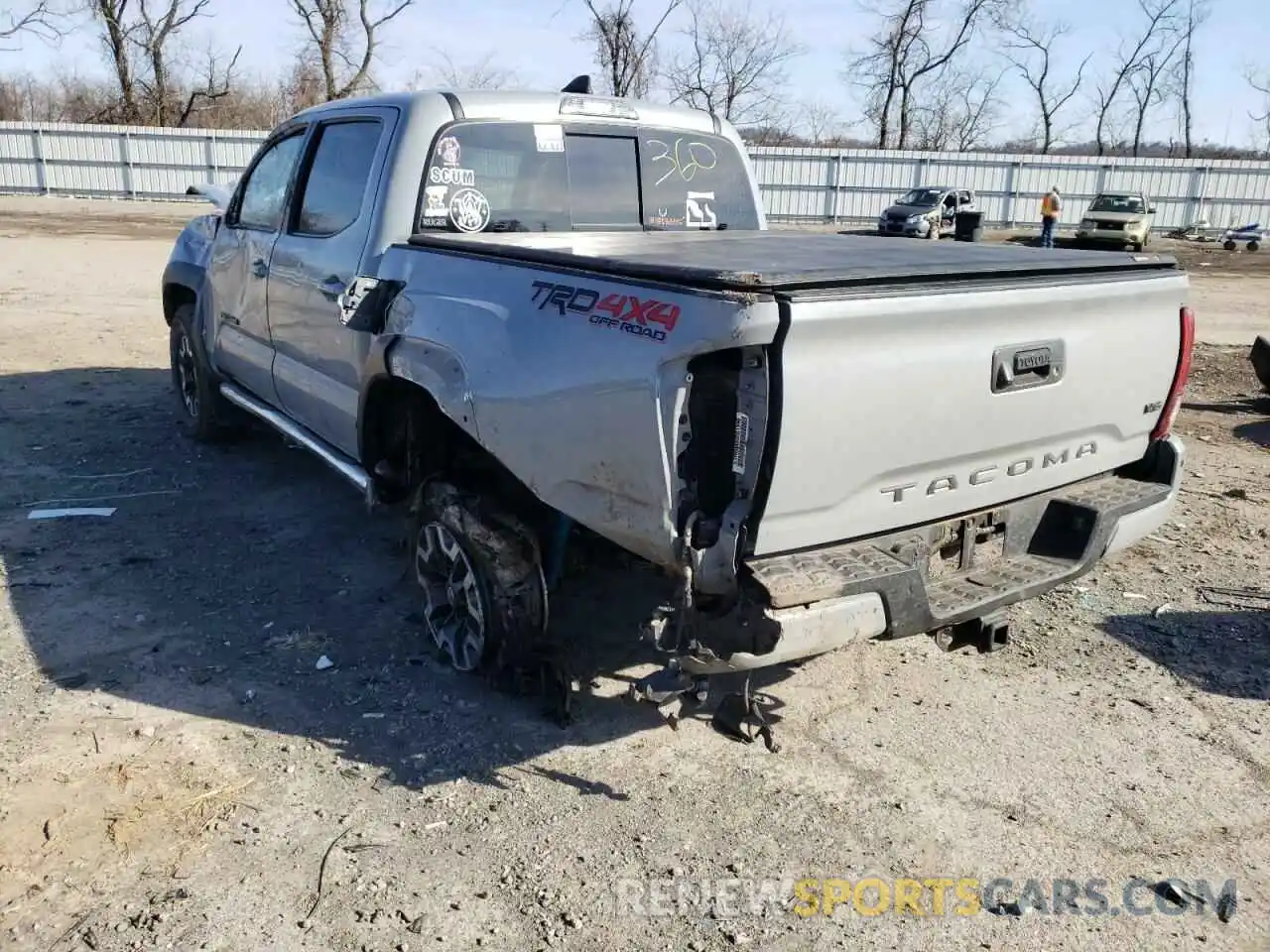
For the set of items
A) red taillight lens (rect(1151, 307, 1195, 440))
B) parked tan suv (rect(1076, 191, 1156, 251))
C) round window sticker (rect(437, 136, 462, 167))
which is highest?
parked tan suv (rect(1076, 191, 1156, 251))

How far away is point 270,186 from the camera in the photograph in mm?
5379

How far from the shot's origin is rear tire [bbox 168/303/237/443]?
640 cm

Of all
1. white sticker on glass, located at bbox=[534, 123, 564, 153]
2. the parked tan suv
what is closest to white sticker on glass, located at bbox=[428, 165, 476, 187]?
white sticker on glass, located at bbox=[534, 123, 564, 153]

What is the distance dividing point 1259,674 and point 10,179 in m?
37.6

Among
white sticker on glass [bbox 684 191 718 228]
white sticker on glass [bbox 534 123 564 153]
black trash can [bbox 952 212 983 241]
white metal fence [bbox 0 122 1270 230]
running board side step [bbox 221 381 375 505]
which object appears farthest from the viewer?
white metal fence [bbox 0 122 1270 230]

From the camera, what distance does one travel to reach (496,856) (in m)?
2.88

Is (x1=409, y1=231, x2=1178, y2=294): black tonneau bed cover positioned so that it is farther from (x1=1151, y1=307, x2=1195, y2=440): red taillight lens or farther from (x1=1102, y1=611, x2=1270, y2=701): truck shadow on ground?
(x1=1102, y1=611, x2=1270, y2=701): truck shadow on ground

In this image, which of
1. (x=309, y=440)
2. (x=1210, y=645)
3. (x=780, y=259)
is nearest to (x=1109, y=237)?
(x=1210, y=645)

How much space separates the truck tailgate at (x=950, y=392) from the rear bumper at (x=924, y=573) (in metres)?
0.07

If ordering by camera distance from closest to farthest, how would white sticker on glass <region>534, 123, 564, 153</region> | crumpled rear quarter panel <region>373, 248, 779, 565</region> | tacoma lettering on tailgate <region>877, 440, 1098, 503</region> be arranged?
crumpled rear quarter panel <region>373, 248, 779, 565</region>, tacoma lettering on tailgate <region>877, 440, 1098, 503</region>, white sticker on glass <region>534, 123, 564, 153</region>

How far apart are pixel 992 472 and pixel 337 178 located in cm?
313

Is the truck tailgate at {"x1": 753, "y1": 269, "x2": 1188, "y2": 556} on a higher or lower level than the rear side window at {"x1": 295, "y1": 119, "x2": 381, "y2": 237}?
lower

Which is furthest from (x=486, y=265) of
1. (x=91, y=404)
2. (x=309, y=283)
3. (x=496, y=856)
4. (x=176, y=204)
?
(x=176, y=204)

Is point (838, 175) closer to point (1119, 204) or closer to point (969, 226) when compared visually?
point (1119, 204)
